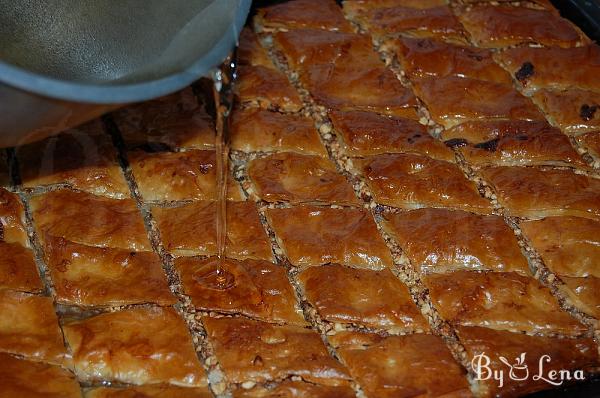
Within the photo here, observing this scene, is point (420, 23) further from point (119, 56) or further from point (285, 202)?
point (119, 56)

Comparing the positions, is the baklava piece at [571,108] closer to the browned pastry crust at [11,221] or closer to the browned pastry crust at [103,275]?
the browned pastry crust at [103,275]

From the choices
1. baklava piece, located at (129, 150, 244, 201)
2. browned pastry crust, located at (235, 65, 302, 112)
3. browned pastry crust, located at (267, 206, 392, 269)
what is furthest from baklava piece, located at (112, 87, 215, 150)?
browned pastry crust, located at (267, 206, 392, 269)

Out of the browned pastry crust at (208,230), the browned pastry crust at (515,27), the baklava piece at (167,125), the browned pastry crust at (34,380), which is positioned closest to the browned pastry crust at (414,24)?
the browned pastry crust at (515,27)

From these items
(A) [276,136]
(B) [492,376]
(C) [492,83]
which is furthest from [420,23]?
(B) [492,376]

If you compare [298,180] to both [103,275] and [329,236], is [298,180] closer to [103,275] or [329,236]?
[329,236]

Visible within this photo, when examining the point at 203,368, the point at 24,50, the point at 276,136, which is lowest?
the point at 203,368

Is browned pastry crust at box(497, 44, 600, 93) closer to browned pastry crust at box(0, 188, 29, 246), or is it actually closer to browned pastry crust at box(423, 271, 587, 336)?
browned pastry crust at box(423, 271, 587, 336)

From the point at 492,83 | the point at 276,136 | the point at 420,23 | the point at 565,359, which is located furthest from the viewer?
the point at 420,23

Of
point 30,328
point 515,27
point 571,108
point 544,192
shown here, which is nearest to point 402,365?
point 544,192
